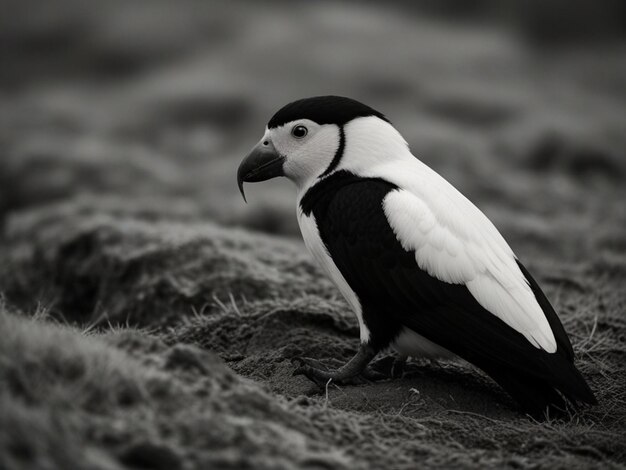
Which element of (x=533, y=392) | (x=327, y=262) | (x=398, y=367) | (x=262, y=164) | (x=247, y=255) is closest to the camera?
(x=533, y=392)

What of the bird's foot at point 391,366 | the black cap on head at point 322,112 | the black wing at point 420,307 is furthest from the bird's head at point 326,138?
the bird's foot at point 391,366

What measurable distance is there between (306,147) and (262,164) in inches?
10.9

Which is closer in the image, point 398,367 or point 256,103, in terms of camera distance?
point 398,367

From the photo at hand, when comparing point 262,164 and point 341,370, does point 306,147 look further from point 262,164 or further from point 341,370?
point 341,370

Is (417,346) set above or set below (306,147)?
below

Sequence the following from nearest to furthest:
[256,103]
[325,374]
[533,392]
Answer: [533,392], [325,374], [256,103]

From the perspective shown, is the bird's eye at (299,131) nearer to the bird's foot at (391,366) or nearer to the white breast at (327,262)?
the white breast at (327,262)

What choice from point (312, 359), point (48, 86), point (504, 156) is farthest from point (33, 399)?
point (48, 86)

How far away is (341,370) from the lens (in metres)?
3.55

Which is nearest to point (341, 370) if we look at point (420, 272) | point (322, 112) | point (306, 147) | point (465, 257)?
point (420, 272)

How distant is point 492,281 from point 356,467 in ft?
4.06

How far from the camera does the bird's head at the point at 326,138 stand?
3.84 meters

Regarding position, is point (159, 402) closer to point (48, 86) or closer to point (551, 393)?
point (551, 393)

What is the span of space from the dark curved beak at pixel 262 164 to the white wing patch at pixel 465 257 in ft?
2.39
